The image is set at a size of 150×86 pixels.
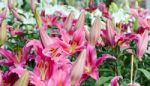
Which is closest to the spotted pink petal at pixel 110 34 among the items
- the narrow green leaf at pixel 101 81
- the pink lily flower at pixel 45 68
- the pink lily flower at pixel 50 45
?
the narrow green leaf at pixel 101 81

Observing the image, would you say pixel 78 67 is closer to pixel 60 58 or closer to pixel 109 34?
pixel 60 58

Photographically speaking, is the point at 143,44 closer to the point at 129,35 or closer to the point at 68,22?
the point at 129,35

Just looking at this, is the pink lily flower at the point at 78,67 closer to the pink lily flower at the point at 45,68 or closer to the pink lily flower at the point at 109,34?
the pink lily flower at the point at 45,68

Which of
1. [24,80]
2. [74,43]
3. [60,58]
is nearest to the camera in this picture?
[24,80]

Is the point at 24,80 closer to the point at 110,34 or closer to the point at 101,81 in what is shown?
the point at 101,81

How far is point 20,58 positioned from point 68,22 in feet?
0.98

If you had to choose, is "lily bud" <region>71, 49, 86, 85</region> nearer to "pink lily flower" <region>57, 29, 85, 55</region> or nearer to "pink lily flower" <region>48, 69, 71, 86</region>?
"pink lily flower" <region>48, 69, 71, 86</region>

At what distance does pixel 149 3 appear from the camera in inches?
227

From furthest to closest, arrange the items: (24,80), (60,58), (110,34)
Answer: (110,34), (60,58), (24,80)

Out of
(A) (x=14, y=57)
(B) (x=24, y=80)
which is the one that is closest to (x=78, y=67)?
(B) (x=24, y=80)

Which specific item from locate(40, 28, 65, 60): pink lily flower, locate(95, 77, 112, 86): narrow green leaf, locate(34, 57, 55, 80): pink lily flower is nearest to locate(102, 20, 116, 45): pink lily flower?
locate(95, 77, 112, 86): narrow green leaf

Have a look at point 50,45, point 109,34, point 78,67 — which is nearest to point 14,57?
point 50,45

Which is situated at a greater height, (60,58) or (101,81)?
(60,58)

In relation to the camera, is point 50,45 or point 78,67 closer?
point 78,67
